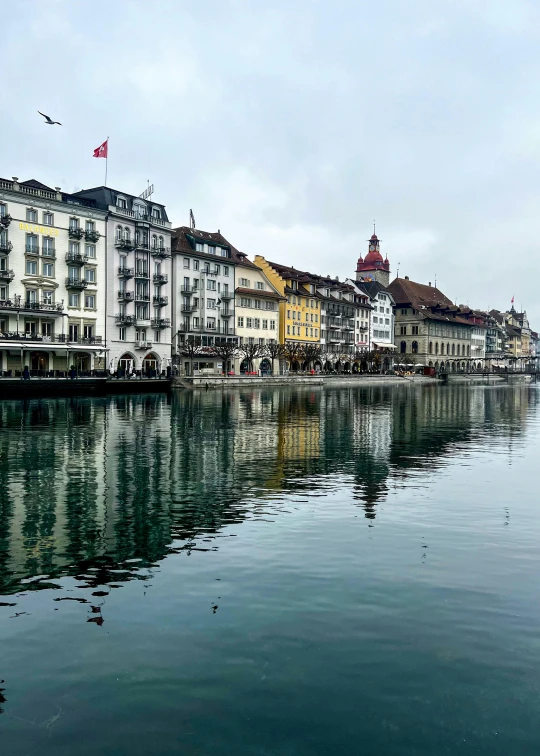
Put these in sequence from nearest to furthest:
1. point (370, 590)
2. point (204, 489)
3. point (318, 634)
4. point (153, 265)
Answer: point (318, 634), point (370, 590), point (204, 489), point (153, 265)

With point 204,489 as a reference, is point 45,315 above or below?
above

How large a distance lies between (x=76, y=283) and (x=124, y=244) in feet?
34.6

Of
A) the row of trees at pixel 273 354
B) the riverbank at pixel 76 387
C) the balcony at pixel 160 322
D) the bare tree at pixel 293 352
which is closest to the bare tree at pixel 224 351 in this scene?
the row of trees at pixel 273 354

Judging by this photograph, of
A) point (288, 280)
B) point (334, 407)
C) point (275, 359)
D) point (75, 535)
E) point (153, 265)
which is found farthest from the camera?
point (288, 280)

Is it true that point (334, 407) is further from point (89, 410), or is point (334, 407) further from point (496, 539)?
point (496, 539)

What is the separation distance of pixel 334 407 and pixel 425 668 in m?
52.0

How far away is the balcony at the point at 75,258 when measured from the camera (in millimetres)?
83188

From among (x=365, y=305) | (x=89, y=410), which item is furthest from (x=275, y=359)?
(x=89, y=410)

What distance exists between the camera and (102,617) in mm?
11008

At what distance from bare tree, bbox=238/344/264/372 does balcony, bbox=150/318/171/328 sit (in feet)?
45.1

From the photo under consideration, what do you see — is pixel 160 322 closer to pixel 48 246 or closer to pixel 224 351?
pixel 224 351

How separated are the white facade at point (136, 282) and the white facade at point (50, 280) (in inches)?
77.8

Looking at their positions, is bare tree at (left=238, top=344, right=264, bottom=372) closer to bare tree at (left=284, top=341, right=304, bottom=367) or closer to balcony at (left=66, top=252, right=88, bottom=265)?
bare tree at (left=284, top=341, right=304, bottom=367)

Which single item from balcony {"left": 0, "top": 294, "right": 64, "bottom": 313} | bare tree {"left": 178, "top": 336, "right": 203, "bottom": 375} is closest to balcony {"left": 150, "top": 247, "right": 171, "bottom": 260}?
bare tree {"left": 178, "top": 336, "right": 203, "bottom": 375}
